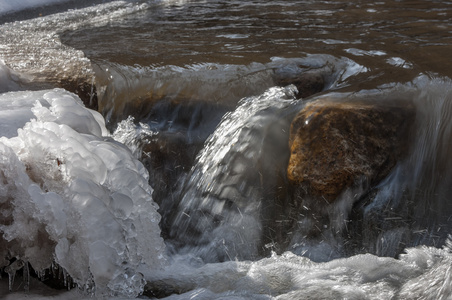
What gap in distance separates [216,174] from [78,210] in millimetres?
783

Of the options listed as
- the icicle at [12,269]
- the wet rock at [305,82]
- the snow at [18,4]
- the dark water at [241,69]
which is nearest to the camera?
the icicle at [12,269]

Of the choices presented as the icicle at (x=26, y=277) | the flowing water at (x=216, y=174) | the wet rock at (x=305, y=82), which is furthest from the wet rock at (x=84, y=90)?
the icicle at (x=26, y=277)

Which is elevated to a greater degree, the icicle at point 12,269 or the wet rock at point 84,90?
the wet rock at point 84,90

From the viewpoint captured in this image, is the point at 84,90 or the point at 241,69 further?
the point at 84,90

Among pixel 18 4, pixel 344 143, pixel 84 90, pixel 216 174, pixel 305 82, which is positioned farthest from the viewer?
pixel 18 4

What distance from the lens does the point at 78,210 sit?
180cm

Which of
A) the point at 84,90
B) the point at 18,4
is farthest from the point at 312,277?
the point at 18,4

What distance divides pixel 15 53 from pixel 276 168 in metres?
2.27

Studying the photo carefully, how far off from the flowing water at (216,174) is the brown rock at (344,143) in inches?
1.9

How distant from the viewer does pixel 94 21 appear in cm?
474

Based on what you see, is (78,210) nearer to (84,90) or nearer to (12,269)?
(12,269)

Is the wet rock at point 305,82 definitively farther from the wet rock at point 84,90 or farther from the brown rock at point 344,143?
the wet rock at point 84,90

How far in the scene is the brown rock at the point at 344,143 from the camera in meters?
2.21

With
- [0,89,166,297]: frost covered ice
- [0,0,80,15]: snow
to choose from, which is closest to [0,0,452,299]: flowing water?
[0,89,166,297]: frost covered ice
